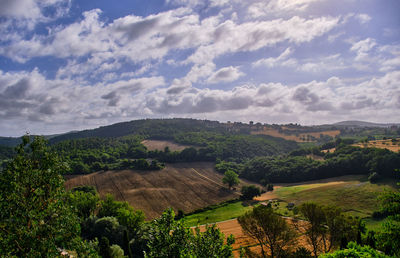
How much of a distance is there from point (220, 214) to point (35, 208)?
73.2 meters

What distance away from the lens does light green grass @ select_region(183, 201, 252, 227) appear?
74.6 meters

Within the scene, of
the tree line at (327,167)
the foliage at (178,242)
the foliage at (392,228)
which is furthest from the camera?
the tree line at (327,167)

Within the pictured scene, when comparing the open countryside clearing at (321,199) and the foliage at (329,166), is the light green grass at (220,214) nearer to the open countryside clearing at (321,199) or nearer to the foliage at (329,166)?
the open countryside clearing at (321,199)

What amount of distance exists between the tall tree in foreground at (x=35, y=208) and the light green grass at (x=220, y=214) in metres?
59.3

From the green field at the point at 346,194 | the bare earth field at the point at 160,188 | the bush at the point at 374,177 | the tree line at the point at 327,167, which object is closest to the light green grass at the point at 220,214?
the bare earth field at the point at 160,188

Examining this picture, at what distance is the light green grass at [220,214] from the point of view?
7455 cm

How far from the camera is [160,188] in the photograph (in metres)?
104

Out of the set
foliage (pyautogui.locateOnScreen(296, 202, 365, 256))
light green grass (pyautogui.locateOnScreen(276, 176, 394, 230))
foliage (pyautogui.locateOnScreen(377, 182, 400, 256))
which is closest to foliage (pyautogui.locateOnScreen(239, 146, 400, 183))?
light green grass (pyautogui.locateOnScreen(276, 176, 394, 230))

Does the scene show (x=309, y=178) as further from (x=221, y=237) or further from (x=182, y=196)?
(x=221, y=237)

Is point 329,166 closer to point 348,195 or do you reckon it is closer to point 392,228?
point 348,195

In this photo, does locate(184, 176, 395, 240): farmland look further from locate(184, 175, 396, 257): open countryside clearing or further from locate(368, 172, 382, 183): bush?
locate(368, 172, 382, 183): bush

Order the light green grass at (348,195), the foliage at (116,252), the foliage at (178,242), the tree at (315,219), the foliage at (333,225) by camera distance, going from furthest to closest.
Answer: the light green grass at (348,195), the tree at (315,219), the foliage at (333,225), the foliage at (116,252), the foliage at (178,242)

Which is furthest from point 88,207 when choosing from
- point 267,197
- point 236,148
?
point 236,148

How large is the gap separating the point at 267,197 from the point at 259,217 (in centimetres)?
6779
